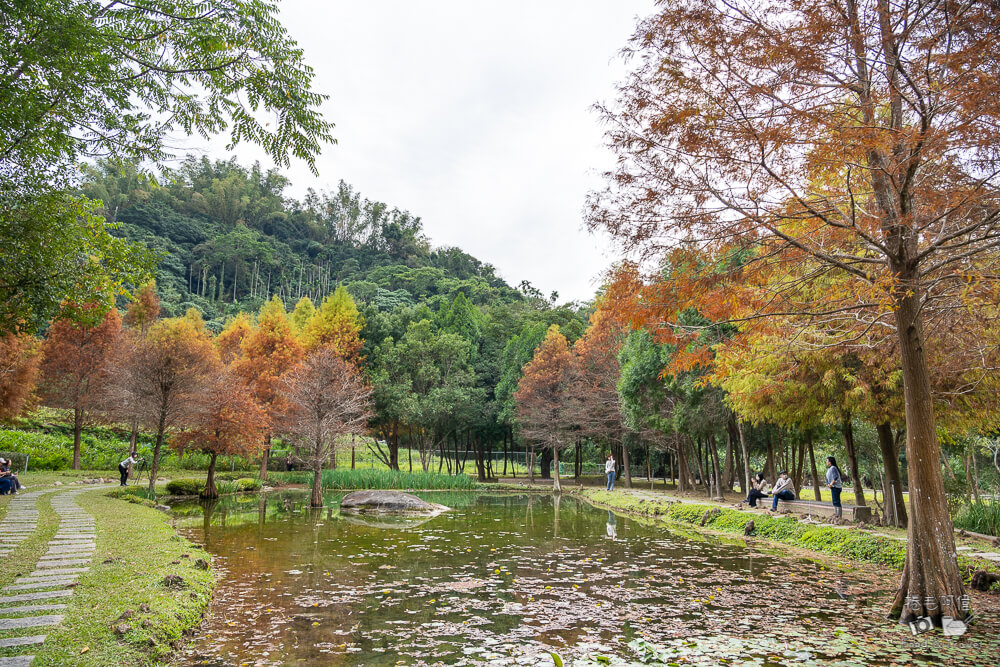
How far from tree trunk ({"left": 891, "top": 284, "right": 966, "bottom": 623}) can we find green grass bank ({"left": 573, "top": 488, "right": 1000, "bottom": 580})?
8.93 feet

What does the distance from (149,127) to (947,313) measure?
11.5m

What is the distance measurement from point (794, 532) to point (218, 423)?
19.6 metres

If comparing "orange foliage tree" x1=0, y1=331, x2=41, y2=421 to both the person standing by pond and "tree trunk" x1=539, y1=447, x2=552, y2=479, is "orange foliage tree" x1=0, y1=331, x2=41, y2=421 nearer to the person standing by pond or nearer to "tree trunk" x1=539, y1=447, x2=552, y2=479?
the person standing by pond

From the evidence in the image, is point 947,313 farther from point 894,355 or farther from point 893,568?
point 893,568

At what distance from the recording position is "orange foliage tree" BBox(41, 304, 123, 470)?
2536cm

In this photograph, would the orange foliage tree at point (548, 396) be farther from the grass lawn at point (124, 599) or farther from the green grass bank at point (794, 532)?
the grass lawn at point (124, 599)

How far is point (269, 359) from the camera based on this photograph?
30031mm

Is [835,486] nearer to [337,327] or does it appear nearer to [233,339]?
[337,327]

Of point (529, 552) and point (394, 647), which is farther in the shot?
point (529, 552)

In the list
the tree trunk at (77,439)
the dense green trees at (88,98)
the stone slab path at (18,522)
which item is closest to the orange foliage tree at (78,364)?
the tree trunk at (77,439)

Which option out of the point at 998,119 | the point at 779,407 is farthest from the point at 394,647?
the point at 779,407

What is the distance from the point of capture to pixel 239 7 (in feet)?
17.4

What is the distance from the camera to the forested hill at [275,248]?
7181 cm

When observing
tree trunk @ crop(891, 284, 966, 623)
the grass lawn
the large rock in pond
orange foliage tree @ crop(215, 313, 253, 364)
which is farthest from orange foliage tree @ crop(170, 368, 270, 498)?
tree trunk @ crop(891, 284, 966, 623)
